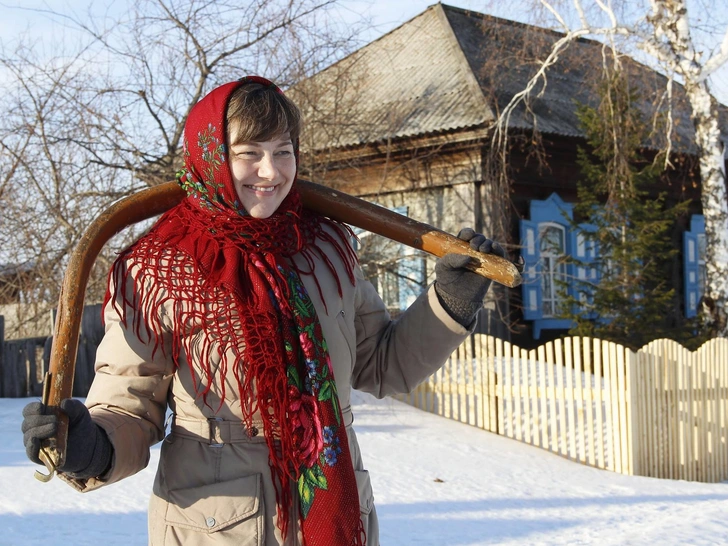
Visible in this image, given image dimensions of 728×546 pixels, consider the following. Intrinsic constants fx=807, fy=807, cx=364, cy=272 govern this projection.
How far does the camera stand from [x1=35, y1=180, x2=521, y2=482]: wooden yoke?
5.57 ft

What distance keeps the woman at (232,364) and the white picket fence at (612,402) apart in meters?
5.72

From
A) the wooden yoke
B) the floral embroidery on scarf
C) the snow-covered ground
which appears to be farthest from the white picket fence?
the floral embroidery on scarf

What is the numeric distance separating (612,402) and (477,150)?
5430mm

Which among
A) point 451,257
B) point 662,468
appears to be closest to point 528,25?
point 662,468

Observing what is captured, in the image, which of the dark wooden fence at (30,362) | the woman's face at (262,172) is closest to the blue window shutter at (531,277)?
the dark wooden fence at (30,362)

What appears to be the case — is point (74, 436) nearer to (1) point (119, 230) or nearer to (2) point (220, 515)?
(2) point (220, 515)

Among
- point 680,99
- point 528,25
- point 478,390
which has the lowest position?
point 478,390

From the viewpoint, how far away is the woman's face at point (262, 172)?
6.09 ft

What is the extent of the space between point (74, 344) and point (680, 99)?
12036mm

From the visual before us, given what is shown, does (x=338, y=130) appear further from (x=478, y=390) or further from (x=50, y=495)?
(x=50, y=495)

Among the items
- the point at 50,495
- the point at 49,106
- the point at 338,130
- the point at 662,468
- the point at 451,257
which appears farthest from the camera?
the point at 338,130

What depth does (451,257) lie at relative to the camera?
2.02 m

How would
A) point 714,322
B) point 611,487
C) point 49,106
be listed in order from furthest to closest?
point 714,322
point 49,106
point 611,487

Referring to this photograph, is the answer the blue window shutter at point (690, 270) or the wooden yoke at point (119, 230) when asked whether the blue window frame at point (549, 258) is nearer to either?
the blue window shutter at point (690, 270)
